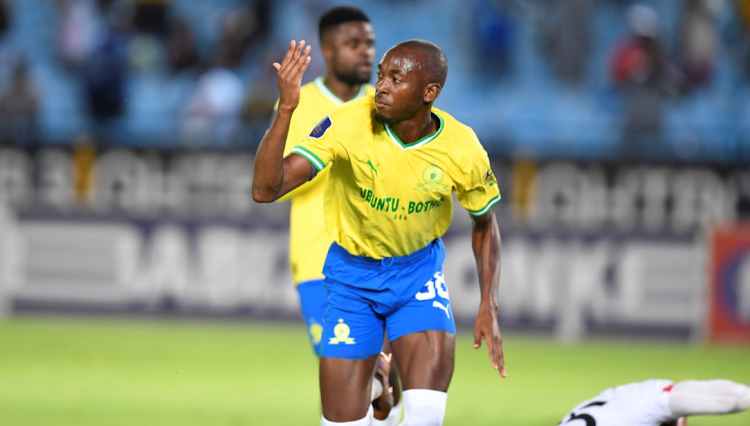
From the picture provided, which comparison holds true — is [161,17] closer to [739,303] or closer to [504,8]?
[504,8]

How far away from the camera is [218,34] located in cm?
1916

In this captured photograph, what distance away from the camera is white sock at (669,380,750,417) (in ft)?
20.6

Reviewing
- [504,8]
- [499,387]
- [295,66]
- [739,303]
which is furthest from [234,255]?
[295,66]

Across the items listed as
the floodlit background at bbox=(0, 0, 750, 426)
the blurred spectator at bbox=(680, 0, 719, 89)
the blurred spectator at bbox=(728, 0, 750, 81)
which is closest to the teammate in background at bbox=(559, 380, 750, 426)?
the floodlit background at bbox=(0, 0, 750, 426)

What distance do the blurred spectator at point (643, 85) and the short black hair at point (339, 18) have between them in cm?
782

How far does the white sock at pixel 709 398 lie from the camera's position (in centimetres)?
629

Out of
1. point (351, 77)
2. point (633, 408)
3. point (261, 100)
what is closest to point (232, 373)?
point (351, 77)

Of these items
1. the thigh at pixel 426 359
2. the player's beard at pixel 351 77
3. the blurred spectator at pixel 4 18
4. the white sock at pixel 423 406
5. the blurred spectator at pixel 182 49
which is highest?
the blurred spectator at pixel 4 18

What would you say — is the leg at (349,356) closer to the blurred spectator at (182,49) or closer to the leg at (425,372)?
the leg at (425,372)

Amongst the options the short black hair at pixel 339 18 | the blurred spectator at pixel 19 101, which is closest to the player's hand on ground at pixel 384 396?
the short black hair at pixel 339 18

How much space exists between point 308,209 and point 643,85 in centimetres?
990

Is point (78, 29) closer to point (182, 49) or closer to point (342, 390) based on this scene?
point (182, 49)

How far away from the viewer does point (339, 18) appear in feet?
24.9

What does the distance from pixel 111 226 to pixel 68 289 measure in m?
0.95
